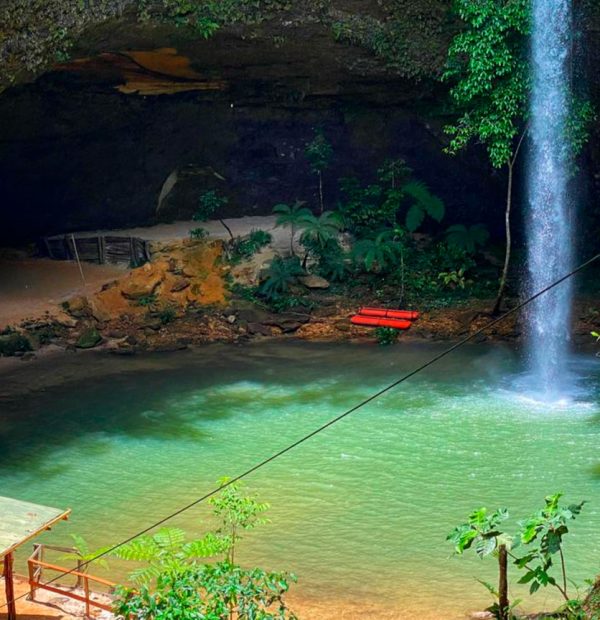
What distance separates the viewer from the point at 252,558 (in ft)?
38.4

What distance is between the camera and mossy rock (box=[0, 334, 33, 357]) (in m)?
19.8

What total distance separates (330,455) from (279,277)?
24.5 feet

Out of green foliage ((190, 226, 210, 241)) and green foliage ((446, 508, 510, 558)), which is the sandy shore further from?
green foliage ((190, 226, 210, 241))

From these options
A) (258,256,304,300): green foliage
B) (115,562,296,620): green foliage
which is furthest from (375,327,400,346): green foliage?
(115,562,296,620): green foliage

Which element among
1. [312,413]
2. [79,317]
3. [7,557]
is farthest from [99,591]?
[79,317]

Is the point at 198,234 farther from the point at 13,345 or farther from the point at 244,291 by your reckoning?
the point at 13,345

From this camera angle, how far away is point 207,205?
2441 cm

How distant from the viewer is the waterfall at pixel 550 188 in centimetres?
1870

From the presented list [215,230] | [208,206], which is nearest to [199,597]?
[215,230]

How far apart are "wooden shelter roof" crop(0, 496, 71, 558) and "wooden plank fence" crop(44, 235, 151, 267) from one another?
1357cm

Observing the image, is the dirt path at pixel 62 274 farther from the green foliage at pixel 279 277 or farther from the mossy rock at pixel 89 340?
the mossy rock at pixel 89 340

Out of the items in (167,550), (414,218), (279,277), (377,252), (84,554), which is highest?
(414,218)

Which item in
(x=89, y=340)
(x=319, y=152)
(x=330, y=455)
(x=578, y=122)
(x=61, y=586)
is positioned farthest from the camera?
(x=319, y=152)

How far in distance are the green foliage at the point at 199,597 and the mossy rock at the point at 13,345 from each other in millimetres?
13019
